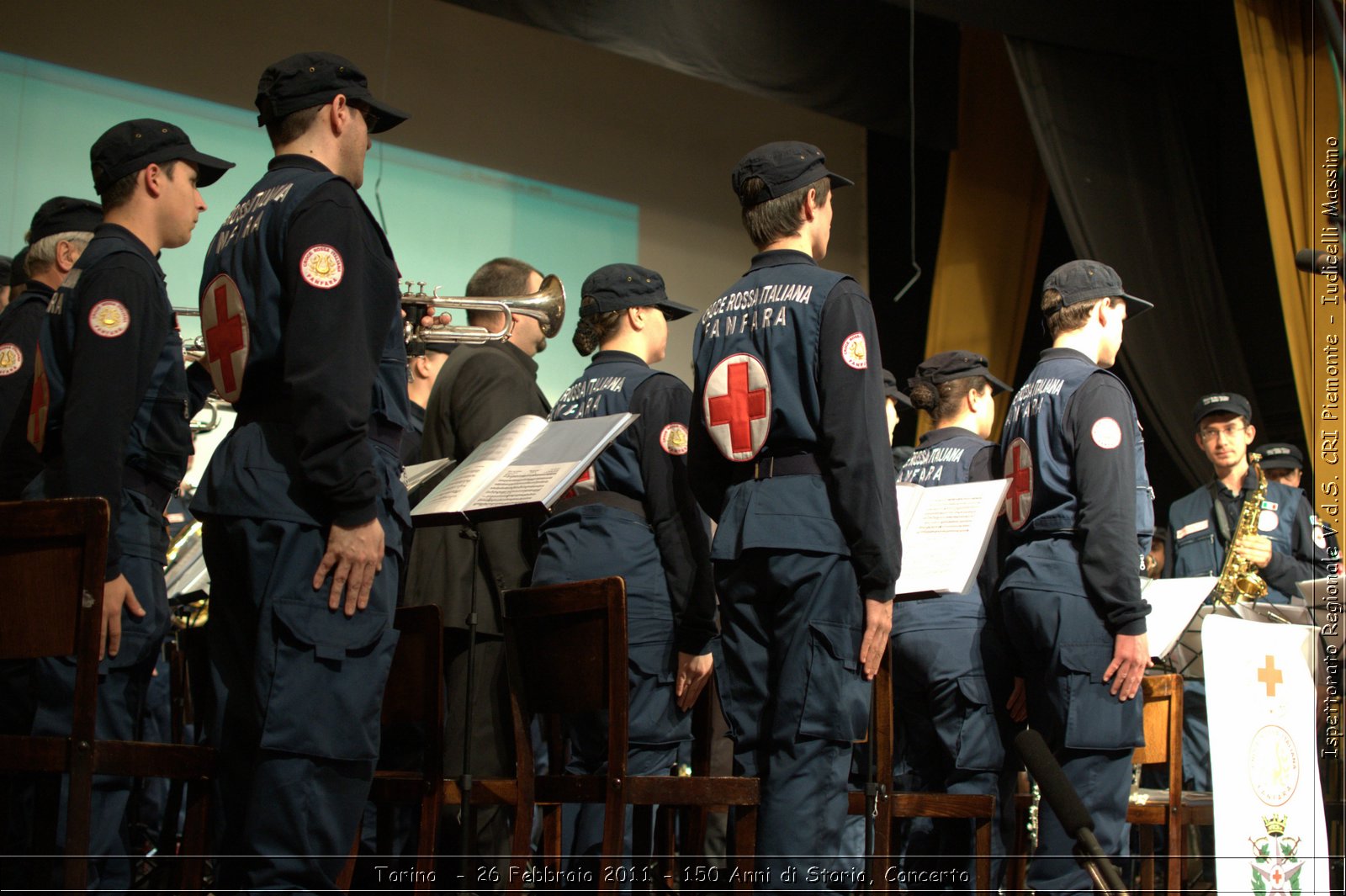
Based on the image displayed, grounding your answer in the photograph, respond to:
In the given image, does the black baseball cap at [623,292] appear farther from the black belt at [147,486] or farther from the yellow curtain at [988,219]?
the yellow curtain at [988,219]

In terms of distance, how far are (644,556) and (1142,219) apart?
5.11m

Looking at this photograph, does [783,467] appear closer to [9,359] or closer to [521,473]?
[521,473]

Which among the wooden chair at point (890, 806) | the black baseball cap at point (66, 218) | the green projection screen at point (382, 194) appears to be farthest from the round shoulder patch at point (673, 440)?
the green projection screen at point (382, 194)

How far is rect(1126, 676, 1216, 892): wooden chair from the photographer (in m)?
3.80

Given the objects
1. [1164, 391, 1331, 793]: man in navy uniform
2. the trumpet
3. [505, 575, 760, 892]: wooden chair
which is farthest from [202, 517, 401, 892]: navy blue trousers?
[1164, 391, 1331, 793]: man in navy uniform

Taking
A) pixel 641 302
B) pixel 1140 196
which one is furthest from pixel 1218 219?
pixel 641 302

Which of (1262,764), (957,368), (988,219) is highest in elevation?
(988,219)

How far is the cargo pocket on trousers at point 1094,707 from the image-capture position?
324 centimetres

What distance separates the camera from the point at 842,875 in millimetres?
2668

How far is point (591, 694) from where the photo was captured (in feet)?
9.62

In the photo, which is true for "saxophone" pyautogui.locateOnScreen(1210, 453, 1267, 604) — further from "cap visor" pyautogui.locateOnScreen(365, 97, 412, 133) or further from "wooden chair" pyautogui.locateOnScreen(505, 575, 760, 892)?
"cap visor" pyautogui.locateOnScreen(365, 97, 412, 133)

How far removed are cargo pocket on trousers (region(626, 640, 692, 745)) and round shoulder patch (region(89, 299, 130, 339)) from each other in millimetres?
1527

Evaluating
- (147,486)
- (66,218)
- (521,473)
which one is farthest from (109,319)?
(66,218)

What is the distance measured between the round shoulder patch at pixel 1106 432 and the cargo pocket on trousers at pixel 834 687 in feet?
3.52
